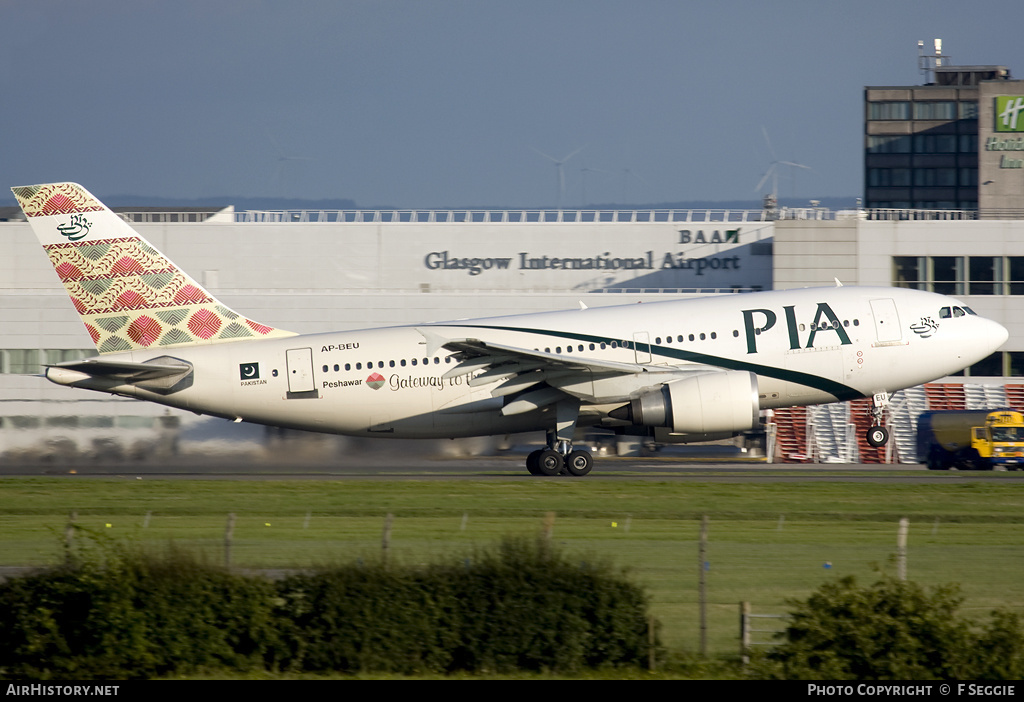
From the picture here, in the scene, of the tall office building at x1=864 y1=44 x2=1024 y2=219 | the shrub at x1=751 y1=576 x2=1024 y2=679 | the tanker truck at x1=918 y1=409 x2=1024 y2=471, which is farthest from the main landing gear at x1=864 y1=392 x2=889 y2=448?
the tall office building at x1=864 y1=44 x2=1024 y2=219

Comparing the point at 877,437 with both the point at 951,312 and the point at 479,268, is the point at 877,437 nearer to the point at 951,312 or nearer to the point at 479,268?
the point at 951,312

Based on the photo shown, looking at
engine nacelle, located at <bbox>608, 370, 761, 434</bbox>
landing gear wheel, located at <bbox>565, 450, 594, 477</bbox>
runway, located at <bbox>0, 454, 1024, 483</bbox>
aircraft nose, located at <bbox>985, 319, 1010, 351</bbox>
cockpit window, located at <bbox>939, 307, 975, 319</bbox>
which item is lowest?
runway, located at <bbox>0, 454, 1024, 483</bbox>

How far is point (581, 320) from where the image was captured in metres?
32.8

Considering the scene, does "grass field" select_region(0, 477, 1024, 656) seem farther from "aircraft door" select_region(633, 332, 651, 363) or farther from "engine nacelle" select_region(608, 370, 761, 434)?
"aircraft door" select_region(633, 332, 651, 363)

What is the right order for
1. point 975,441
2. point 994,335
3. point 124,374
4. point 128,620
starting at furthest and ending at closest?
point 975,441, point 994,335, point 124,374, point 128,620

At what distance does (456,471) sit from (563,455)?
18.8 ft

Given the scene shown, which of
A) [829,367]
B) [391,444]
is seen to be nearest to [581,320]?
[829,367]

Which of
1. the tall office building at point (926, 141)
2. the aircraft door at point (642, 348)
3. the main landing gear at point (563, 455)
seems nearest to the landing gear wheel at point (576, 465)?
the main landing gear at point (563, 455)

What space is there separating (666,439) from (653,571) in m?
15.0

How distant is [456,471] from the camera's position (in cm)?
3716

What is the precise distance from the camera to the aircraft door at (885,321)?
105 ft

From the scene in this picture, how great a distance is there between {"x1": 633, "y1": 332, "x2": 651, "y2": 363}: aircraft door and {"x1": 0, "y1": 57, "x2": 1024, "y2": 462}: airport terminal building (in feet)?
48.8

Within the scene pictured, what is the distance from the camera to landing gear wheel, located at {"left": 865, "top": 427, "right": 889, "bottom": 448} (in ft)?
103

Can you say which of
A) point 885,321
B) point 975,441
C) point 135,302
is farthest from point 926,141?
point 135,302
